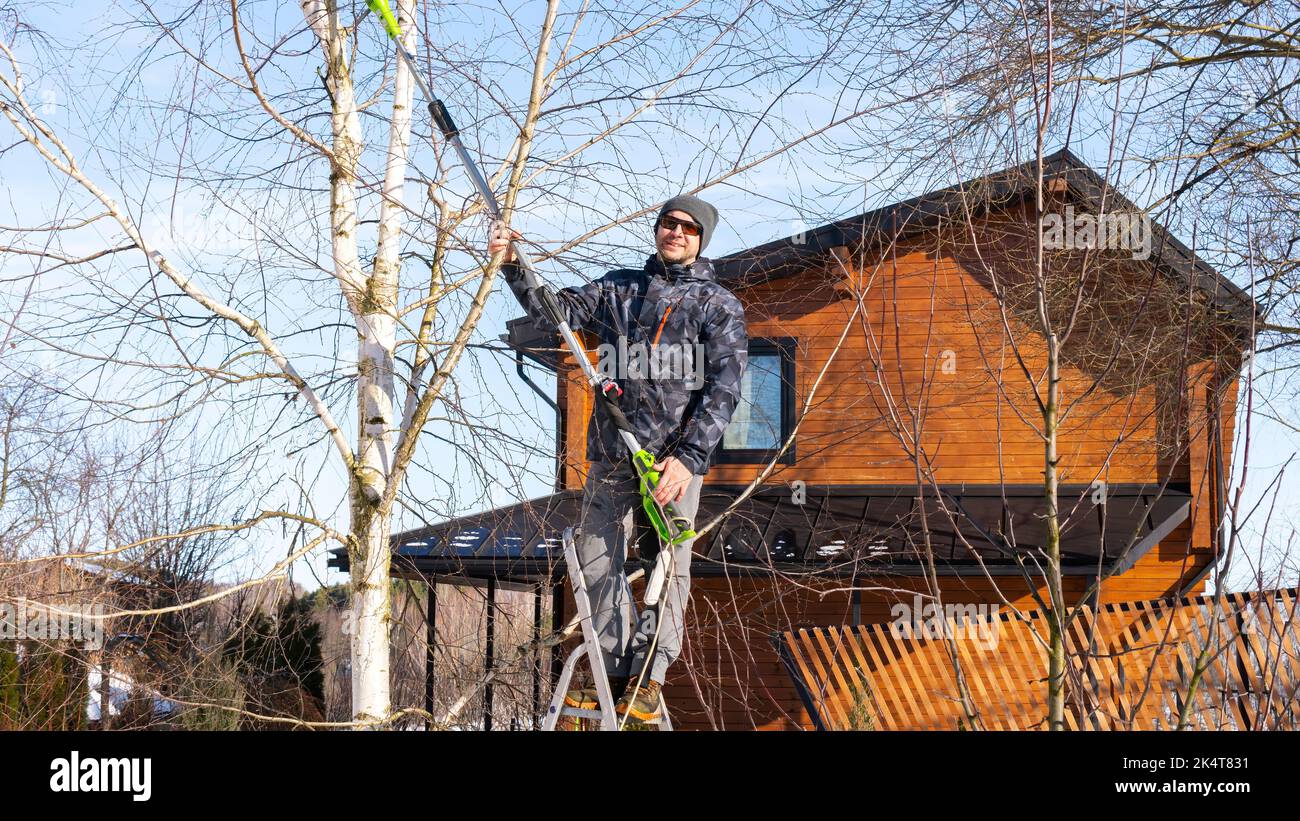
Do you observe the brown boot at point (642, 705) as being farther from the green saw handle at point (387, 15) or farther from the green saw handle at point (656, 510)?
the green saw handle at point (387, 15)

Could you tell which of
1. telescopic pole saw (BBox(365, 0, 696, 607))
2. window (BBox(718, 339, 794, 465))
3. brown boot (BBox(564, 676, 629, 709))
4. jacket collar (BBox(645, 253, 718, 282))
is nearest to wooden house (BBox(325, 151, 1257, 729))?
window (BBox(718, 339, 794, 465))

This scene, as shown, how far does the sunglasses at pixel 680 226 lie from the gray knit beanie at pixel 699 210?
20mm

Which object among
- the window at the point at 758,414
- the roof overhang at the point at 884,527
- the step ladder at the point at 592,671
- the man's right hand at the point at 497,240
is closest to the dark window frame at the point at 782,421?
the window at the point at 758,414

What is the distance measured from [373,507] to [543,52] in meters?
1.90

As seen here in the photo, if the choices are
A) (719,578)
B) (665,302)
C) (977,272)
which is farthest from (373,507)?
(977,272)

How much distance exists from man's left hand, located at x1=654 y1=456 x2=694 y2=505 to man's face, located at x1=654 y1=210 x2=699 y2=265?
88 centimetres

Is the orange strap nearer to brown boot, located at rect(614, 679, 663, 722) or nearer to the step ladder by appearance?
the step ladder

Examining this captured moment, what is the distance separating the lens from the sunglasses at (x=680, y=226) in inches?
184

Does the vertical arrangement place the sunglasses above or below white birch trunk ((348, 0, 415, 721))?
above

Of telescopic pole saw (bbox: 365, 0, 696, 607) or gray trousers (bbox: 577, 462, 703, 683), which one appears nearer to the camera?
telescopic pole saw (bbox: 365, 0, 696, 607)

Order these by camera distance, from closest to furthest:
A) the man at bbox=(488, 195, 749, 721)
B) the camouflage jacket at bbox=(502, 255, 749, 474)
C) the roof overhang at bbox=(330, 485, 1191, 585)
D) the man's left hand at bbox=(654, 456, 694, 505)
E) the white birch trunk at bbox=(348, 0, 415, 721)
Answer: the man's left hand at bbox=(654, 456, 694, 505)
the man at bbox=(488, 195, 749, 721)
the camouflage jacket at bbox=(502, 255, 749, 474)
the white birch trunk at bbox=(348, 0, 415, 721)
the roof overhang at bbox=(330, 485, 1191, 585)

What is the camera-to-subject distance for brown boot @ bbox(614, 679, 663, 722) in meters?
4.22

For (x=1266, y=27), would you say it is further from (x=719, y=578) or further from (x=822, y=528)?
(x=719, y=578)
